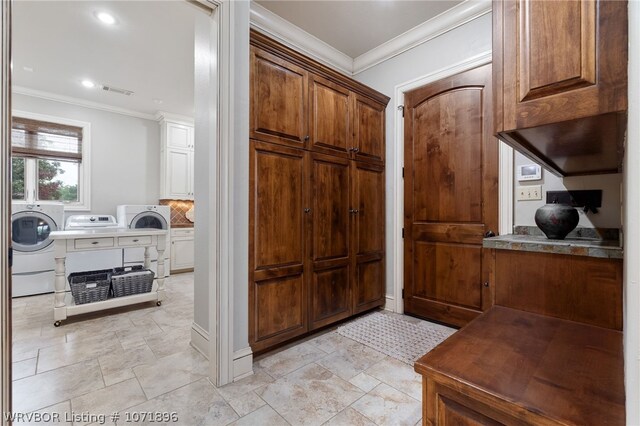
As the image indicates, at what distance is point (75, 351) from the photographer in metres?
2.15

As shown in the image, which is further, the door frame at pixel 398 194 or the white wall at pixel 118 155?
the white wall at pixel 118 155

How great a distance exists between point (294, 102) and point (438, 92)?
1.43 m

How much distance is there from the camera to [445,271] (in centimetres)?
265

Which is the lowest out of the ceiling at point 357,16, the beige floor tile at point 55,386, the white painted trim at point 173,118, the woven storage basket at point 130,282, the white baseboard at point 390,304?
the beige floor tile at point 55,386

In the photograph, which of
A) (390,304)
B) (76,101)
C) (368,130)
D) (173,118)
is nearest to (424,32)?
(368,130)

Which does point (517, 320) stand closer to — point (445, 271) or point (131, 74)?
point (445, 271)

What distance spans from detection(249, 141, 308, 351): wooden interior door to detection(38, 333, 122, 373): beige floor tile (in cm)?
121

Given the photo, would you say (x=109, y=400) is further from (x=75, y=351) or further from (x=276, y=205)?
(x=276, y=205)

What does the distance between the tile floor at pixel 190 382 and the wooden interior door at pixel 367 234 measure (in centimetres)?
59

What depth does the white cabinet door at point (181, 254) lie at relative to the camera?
4988 millimetres

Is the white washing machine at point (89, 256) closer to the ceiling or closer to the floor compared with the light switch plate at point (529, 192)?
closer to the floor

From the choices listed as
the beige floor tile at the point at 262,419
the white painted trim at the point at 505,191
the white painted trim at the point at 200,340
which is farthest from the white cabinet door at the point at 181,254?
the white painted trim at the point at 505,191

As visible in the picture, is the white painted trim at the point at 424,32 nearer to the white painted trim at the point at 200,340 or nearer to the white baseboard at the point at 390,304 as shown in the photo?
the white baseboard at the point at 390,304

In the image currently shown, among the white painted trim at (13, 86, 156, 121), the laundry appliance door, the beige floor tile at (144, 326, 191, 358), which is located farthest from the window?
the beige floor tile at (144, 326, 191, 358)
